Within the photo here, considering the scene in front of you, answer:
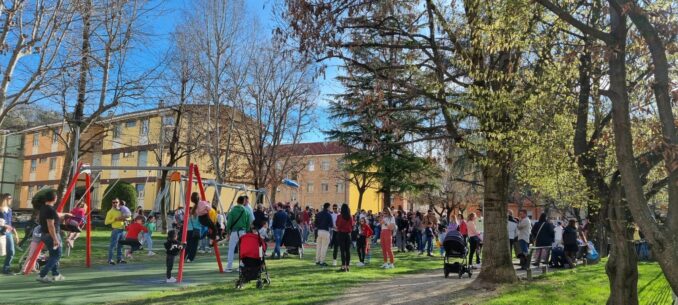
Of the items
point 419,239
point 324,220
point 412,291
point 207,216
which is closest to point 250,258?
point 207,216

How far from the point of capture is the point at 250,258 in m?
10.8

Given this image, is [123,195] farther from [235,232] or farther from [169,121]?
[235,232]

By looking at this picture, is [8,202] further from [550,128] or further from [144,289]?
[550,128]

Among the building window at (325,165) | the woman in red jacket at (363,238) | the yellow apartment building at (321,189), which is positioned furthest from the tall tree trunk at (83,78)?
the building window at (325,165)

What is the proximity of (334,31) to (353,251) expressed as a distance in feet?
45.9

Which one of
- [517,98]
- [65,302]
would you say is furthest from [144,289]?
[517,98]

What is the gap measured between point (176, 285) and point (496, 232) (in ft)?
23.5

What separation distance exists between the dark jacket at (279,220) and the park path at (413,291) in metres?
4.90

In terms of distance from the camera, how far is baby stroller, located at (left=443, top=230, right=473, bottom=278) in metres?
13.6

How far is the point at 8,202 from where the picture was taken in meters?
13.7

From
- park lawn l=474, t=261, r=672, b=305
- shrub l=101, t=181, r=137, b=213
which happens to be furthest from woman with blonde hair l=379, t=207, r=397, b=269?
shrub l=101, t=181, r=137, b=213

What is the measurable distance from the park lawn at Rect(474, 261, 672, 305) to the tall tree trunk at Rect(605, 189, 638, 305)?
6.84 feet

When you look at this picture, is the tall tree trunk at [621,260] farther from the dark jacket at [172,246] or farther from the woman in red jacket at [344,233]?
the dark jacket at [172,246]

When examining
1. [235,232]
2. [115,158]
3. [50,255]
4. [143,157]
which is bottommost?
[50,255]
